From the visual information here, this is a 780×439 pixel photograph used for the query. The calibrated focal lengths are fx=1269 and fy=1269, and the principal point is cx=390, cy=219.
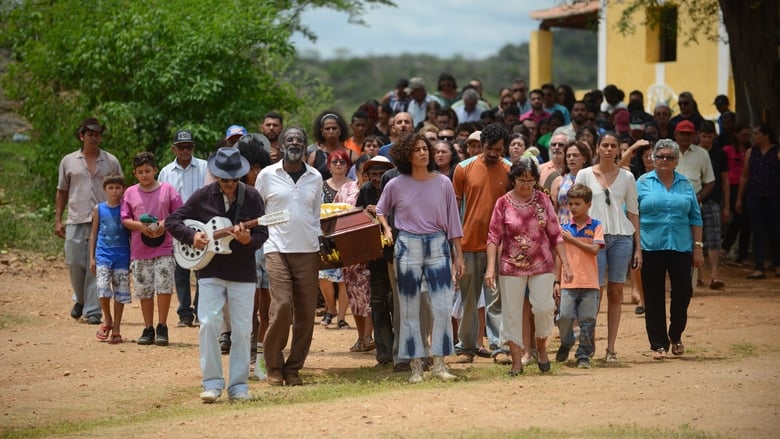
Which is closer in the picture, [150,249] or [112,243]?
[150,249]

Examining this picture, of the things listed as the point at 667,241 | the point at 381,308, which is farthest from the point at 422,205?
the point at 667,241

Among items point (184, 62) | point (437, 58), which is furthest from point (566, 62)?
point (184, 62)

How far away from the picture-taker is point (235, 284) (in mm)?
9953

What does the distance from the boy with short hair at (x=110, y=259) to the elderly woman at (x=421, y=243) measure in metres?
3.77

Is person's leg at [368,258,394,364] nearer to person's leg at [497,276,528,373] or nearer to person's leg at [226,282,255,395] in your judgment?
person's leg at [497,276,528,373]

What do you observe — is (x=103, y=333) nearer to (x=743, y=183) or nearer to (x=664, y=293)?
(x=664, y=293)

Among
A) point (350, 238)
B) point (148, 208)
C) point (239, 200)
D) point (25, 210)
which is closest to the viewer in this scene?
point (239, 200)

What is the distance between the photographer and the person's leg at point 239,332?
32.5ft

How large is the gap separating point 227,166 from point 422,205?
1.74m

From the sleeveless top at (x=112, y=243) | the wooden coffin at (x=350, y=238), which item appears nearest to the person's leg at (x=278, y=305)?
the wooden coffin at (x=350, y=238)

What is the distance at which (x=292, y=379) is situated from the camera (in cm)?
1075

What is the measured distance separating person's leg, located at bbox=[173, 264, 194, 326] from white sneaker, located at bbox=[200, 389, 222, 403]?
14.0 feet

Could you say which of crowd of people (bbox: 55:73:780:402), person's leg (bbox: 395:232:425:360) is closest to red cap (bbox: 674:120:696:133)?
crowd of people (bbox: 55:73:780:402)

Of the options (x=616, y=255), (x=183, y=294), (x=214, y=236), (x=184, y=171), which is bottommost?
(x=183, y=294)
